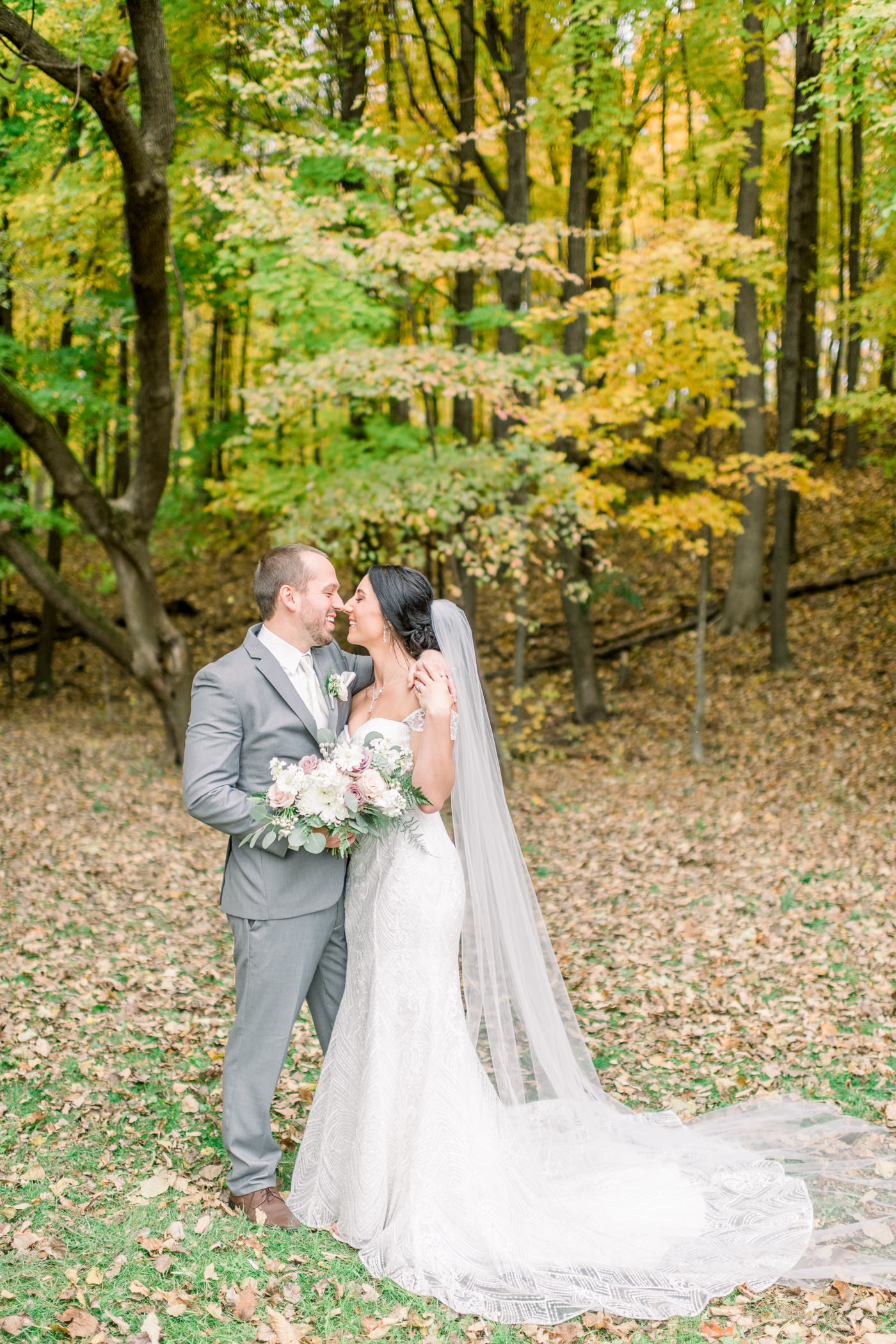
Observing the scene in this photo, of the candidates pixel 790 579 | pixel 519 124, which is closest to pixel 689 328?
Result: pixel 519 124

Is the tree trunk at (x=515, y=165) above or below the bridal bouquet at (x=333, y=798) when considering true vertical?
above

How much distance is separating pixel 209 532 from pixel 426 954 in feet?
45.0

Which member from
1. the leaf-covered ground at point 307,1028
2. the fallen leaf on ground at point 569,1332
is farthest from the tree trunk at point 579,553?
the fallen leaf on ground at point 569,1332

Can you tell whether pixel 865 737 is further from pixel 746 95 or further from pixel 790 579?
pixel 746 95

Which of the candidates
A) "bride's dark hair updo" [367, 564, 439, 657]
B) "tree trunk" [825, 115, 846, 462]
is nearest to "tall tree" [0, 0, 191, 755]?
"bride's dark hair updo" [367, 564, 439, 657]

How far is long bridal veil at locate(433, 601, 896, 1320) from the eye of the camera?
11.2ft

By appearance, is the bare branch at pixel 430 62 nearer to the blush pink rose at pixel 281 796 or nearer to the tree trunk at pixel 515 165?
the tree trunk at pixel 515 165

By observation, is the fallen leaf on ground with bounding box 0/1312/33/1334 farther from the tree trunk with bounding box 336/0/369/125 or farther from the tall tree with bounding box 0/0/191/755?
the tree trunk with bounding box 336/0/369/125

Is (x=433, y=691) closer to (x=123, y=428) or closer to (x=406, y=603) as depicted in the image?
(x=406, y=603)

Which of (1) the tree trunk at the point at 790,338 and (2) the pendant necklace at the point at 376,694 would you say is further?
(1) the tree trunk at the point at 790,338

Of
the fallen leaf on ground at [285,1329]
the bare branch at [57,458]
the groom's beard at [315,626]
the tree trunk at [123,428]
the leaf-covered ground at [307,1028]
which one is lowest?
the leaf-covered ground at [307,1028]

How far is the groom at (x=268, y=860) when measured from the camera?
11.4ft

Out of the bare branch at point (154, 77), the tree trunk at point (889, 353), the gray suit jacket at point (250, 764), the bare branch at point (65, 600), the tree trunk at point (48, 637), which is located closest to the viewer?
the gray suit jacket at point (250, 764)

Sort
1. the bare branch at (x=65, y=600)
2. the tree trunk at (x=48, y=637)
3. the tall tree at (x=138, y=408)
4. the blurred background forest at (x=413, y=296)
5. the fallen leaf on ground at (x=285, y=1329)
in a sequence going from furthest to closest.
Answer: the tree trunk at (x=48, y=637)
the bare branch at (x=65, y=600)
the blurred background forest at (x=413, y=296)
the tall tree at (x=138, y=408)
the fallen leaf on ground at (x=285, y=1329)
